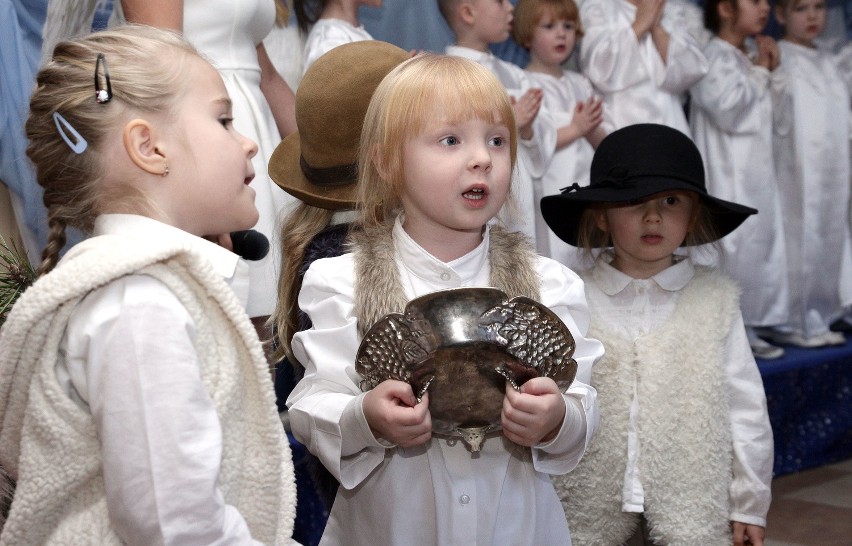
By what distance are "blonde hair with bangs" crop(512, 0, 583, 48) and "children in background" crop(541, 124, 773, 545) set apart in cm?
150

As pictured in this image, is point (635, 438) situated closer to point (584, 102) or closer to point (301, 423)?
point (301, 423)

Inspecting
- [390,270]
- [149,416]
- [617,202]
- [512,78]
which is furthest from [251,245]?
[512,78]

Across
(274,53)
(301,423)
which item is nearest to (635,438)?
(301,423)

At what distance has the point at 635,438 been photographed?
2352mm

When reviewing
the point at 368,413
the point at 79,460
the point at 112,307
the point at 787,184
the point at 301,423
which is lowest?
the point at 787,184

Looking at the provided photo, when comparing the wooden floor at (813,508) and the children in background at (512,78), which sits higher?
the children in background at (512,78)

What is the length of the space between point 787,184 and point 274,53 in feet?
8.95

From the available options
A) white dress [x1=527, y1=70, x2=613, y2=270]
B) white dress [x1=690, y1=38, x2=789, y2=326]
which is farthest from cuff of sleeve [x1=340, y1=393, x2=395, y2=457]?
white dress [x1=690, y1=38, x2=789, y2=326]

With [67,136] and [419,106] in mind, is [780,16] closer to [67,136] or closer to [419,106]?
[419,106]

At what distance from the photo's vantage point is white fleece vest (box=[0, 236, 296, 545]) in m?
1.23

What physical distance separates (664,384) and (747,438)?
0.77ft

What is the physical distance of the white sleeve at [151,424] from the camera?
3.83 feet

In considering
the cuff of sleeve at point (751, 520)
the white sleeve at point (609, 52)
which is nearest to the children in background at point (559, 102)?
the white sleeve at point (609, 52)

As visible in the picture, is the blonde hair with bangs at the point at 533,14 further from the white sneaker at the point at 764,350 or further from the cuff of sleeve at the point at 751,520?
the cuff of sleeve at the point at 751,520
